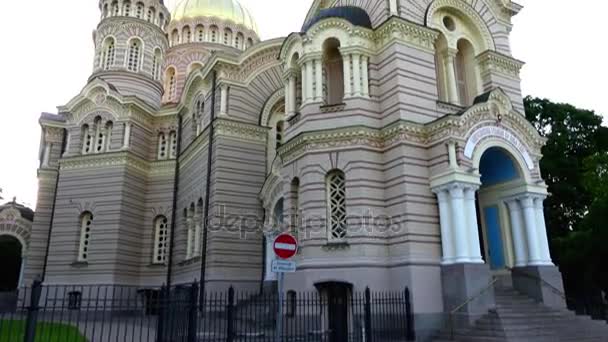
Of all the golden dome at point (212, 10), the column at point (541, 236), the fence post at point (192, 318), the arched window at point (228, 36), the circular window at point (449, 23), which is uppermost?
the golden dome at point (212, 10)

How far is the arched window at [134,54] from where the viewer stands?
1225 inches

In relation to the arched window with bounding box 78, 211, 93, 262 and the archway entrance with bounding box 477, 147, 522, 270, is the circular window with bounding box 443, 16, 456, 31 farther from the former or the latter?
the arched window with bounding box 78, 211, 93, 262

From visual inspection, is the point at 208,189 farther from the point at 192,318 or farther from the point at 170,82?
the point at 170,82

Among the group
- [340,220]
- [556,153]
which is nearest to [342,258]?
[340,220]

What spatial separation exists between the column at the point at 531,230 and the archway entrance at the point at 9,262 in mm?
40402

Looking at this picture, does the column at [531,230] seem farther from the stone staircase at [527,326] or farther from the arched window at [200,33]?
the arched window at [200,33]

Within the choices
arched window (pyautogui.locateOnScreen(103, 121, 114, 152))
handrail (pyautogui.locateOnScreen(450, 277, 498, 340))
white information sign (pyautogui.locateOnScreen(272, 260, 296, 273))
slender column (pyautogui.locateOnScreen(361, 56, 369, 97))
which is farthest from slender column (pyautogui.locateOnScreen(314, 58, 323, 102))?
arched window (pyautogui.locateOnScreen(103, 121, 114, 152))

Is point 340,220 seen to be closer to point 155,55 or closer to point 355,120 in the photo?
point 355,120

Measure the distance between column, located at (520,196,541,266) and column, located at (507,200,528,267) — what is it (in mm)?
216

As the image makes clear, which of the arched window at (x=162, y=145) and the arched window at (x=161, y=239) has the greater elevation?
the arched window at (x=162, y=145)

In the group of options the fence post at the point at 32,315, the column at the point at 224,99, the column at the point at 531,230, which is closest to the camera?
the fence post at the point at 32,315

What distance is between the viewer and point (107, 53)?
102 feet

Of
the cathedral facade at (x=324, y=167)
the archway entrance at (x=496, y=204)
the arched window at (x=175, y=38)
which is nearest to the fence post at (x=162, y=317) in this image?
the cathedral facade at (x=324, y=167)

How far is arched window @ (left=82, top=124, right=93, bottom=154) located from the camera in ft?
90.7
